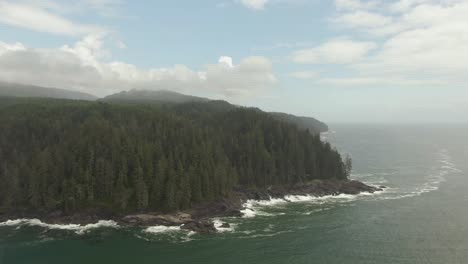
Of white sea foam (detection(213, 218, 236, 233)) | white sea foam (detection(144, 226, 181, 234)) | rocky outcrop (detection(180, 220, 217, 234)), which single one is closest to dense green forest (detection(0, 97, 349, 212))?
white sea foam (detection(144, 226, 181, 234))

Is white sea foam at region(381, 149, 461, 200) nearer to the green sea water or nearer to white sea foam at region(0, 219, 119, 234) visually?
the green sea water

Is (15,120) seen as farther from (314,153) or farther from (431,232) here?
(431,232)

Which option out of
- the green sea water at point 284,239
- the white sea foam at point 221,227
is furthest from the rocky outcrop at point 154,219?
the white sea foam at point 221,227

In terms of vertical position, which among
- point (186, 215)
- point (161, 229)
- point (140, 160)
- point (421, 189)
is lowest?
point (161, 229)

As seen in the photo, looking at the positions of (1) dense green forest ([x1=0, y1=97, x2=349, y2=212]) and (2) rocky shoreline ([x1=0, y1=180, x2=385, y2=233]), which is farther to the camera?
(1) dense green forest ([x1=0, y1=97, x2=349, y2=212])

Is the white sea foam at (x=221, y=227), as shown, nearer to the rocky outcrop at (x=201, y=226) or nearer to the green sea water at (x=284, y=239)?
the green sea water at (x=284, y=239)

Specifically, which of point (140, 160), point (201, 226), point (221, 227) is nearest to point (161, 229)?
point (201, 226)

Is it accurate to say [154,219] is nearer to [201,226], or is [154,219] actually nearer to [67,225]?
[201,226]

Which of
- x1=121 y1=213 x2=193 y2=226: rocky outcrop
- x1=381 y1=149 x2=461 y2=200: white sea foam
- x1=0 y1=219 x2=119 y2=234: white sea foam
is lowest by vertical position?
x1=0 y1=219 x2=119 y2=234: white sea foam
